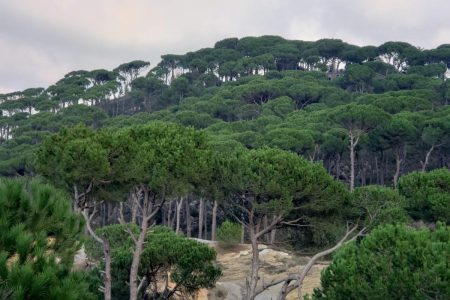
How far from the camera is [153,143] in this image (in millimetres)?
13570

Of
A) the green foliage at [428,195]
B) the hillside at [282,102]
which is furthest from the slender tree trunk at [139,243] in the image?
the hillside at [282,102]

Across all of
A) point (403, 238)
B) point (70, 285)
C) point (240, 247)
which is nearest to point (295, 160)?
point (403, 238)

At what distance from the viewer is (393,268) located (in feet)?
28.1

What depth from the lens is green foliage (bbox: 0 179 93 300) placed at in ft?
13.7

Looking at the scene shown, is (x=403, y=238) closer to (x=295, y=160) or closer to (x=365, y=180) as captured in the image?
(x=295, y=160)

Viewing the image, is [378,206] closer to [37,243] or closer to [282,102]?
[37,243]

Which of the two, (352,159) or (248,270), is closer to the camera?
(248,270)

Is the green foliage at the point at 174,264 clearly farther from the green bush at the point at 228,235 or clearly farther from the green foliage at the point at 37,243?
the green bush at the point at 228,235

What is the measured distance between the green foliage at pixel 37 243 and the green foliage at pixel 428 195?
13.4m

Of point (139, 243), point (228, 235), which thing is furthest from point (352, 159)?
point (139, 243)

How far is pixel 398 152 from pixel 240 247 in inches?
626

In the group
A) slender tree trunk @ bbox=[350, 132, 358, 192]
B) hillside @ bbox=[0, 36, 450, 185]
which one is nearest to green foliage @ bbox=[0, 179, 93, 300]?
hillside @ bbox=[0, 36, 450, 185]

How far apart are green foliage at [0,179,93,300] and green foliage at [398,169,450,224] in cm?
1344

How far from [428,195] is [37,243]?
14853mm
